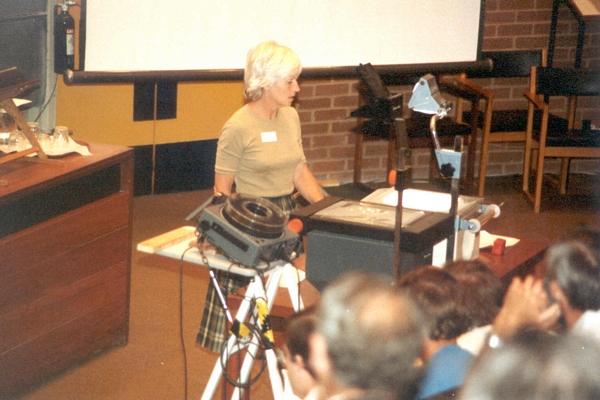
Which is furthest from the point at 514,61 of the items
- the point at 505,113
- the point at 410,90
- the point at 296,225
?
the point at 296,225

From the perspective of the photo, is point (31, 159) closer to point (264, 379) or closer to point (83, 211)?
point (83, 211)

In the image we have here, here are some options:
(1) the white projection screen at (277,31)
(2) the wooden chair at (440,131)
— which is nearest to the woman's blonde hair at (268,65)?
(1) the white projection screen at (277,31)

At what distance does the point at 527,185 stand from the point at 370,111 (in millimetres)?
3759

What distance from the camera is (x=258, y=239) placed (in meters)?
2.18

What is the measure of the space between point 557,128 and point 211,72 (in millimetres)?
2731

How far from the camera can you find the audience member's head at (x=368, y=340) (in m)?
1.39

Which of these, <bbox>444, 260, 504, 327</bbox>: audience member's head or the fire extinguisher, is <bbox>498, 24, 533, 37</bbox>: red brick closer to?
the fire extinguisher

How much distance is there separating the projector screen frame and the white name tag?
446mm

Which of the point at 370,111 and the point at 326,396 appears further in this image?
the point at 370,111

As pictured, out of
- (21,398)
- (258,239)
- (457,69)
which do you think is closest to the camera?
(258,239)

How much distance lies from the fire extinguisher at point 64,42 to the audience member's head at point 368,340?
100 inches

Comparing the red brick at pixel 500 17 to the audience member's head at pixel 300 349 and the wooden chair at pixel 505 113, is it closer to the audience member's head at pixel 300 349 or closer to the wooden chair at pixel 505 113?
the wooden chair at pixel 505 113

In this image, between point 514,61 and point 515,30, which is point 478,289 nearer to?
point 514,61

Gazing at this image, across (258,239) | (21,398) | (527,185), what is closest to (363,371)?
(258,239)
